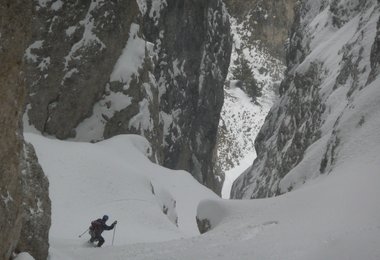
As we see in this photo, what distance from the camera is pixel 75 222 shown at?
60.5 ft

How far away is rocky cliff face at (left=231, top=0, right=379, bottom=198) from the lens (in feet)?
50.6

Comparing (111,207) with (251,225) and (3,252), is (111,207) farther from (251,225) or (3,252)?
(3,252)

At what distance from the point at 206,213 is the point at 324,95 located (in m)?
13.9


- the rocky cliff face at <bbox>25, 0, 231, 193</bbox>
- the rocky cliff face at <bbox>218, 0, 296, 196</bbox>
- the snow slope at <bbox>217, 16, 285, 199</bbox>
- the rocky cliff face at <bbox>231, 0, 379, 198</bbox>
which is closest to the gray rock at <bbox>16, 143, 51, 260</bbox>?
the rocky cliff face at <bbox>231, 0, 379, 198</bbox>

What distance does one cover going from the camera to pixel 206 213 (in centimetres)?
1543

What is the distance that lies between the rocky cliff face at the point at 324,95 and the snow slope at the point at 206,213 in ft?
5.03

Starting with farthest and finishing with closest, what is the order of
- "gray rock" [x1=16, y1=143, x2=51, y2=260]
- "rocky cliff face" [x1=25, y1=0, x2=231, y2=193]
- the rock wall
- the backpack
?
the rock wall < "rocky cliff face" [x1=25, y1=0, x2=231, y2=193] < the backpack < "gray rock" [x1=16, y1=143, x2=51, y2=260]

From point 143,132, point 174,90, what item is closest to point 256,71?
point 174,90

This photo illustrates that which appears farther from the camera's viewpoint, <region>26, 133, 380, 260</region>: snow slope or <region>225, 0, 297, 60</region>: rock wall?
<region>225, 0, 297, 60</region>: rock wall

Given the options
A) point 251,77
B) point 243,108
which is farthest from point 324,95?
point 243,108

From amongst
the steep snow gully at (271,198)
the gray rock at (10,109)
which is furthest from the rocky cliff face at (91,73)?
the gray rock at (10,109)

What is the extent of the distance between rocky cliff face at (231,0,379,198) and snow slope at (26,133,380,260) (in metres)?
1.53

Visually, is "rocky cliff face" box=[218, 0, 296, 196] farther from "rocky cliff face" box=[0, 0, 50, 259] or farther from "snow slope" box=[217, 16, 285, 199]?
"rocky cliff face" box=[0, 0, 50, 259]

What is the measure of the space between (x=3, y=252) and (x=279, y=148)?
3058 cm
